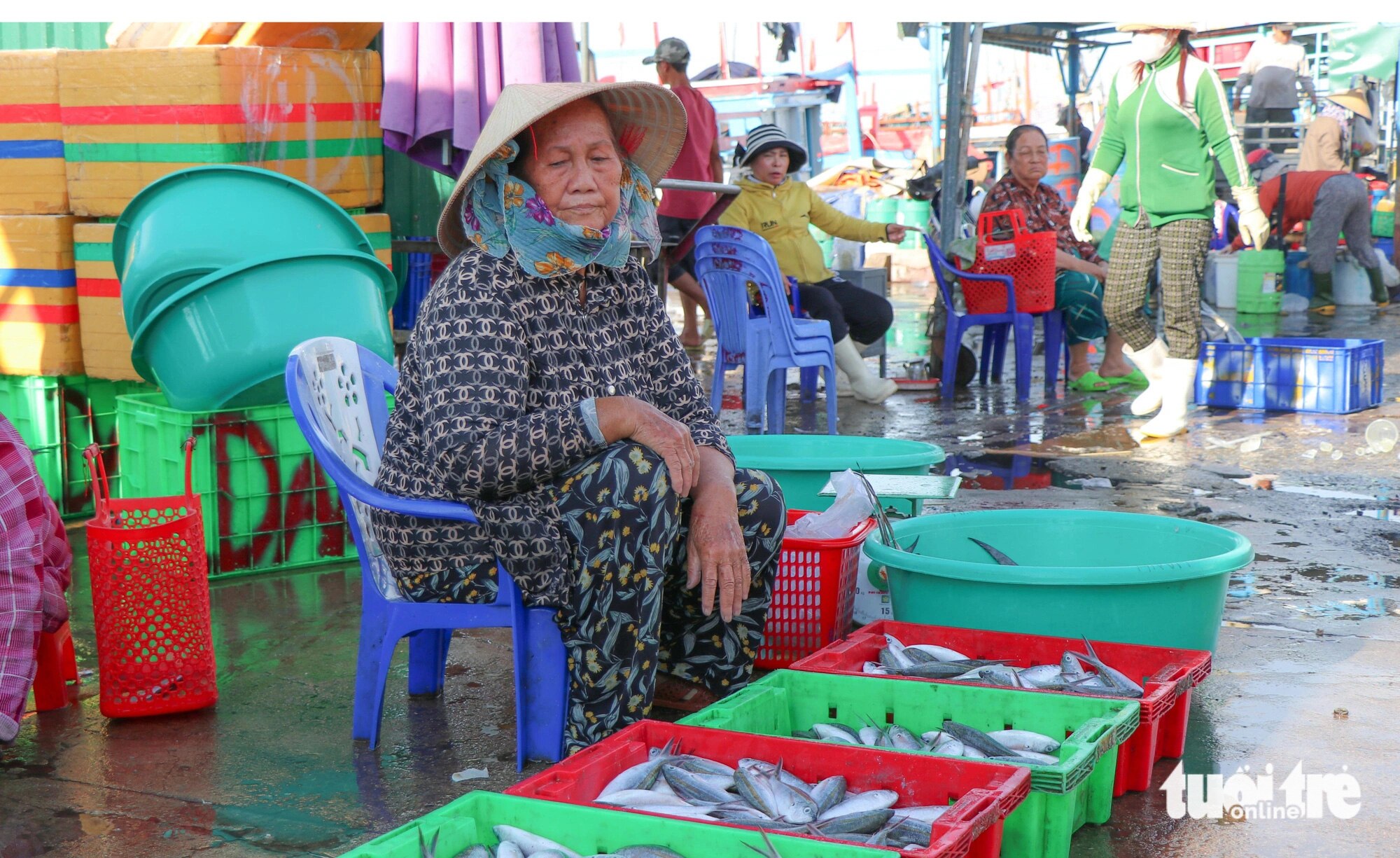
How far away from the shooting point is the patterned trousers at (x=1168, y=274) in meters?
6.51

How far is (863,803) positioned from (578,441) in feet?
2.99

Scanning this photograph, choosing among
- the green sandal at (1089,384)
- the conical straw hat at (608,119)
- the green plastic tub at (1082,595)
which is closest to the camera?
the conical straw hat at (608,119)

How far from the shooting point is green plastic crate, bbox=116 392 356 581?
435 cm

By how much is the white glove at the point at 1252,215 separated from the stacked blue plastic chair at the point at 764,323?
2.18 m

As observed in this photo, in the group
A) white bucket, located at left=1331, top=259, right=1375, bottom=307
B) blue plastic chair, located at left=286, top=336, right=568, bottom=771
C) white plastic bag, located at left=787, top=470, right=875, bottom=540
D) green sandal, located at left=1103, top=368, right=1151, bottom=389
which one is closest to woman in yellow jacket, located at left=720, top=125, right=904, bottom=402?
green sandal, located at left=1103, top=368, right=1151, bottom=389

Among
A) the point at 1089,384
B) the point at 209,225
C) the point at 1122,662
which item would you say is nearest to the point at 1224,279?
the point at 1089,384

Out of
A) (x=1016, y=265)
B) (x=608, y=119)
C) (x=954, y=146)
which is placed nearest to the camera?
(x=608, y=119)

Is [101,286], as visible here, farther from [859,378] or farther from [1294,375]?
[1294,375]

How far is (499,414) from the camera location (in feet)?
8.47

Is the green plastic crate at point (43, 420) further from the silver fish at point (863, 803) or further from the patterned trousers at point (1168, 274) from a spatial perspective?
the patterned trousers at point (1168, 274)

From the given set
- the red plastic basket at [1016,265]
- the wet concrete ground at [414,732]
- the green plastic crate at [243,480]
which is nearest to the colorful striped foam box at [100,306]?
the green plastic crate at [243,480]

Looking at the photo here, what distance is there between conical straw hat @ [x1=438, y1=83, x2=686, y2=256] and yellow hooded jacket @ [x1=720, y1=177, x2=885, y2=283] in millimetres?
4669

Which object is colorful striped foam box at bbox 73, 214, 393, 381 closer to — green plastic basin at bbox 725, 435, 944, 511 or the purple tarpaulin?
the purple tarpaulin

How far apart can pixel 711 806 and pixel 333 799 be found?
0.97 meters
